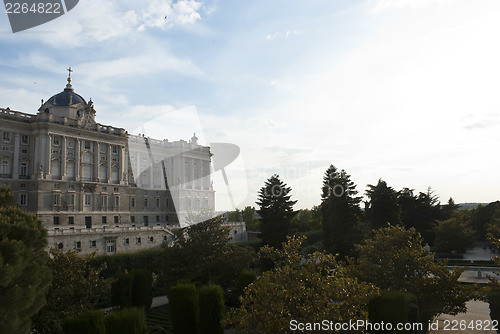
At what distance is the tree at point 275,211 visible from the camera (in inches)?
1529

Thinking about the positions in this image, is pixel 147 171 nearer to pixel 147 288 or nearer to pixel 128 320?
pixel 147 288

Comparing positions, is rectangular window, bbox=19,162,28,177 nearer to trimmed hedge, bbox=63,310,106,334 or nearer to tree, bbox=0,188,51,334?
tree, bbox=0,188,51,334

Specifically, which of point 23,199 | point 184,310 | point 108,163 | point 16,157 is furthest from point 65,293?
point 108,163

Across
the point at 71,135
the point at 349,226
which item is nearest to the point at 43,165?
the point at 71,135

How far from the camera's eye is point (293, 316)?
1198 cm

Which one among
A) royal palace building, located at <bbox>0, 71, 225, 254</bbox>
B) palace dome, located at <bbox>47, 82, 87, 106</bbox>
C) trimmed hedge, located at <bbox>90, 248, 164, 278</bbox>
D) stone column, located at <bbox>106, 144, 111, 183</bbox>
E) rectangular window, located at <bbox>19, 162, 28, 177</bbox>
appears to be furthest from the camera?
stone column, located at <bbox>106, 144, 111, 183</bbox>

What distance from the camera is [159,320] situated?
24891 mm

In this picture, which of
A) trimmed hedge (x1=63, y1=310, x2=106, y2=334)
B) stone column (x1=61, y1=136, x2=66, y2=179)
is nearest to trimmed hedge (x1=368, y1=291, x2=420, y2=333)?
trimmed hedge (x1=63, y1=310, x2=106, y2=334)

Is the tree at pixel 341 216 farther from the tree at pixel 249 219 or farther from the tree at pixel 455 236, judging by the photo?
the tree at pixel 249 219

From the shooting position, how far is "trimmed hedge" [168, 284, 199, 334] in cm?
1759

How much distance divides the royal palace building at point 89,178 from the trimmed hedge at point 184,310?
30134mm

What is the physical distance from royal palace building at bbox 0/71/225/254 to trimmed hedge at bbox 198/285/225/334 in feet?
102

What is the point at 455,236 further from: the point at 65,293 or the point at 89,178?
the point at 89,178

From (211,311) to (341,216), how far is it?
973 inches
